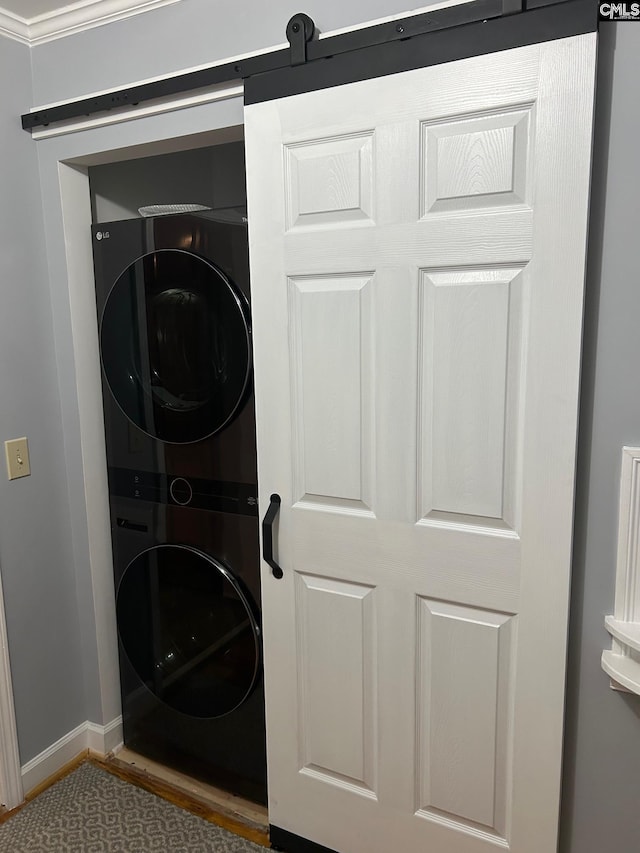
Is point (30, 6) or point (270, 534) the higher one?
point (30, 6)

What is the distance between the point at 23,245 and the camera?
1.90m

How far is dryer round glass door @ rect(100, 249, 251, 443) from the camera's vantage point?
1.72 metres

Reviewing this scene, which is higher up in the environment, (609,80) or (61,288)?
(609,80)

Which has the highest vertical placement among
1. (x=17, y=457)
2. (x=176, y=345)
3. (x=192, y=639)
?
(x=176, y=345)

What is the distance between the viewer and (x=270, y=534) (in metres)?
1.62

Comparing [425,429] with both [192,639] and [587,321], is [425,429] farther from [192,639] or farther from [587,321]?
[192,639]

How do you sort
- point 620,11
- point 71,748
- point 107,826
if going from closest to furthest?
point 620,11
point 107,826
point 71,748

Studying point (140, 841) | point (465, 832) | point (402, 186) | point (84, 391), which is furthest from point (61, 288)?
point (465, 832)

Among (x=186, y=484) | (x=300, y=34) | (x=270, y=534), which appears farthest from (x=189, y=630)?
(x=300, y=34)

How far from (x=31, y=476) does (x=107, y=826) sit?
3.59 feet

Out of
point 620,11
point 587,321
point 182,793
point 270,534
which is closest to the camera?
point 620,11

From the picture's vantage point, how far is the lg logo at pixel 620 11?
117 cm

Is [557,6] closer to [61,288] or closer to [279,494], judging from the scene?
[279,494]

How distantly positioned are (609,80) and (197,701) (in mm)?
1979
